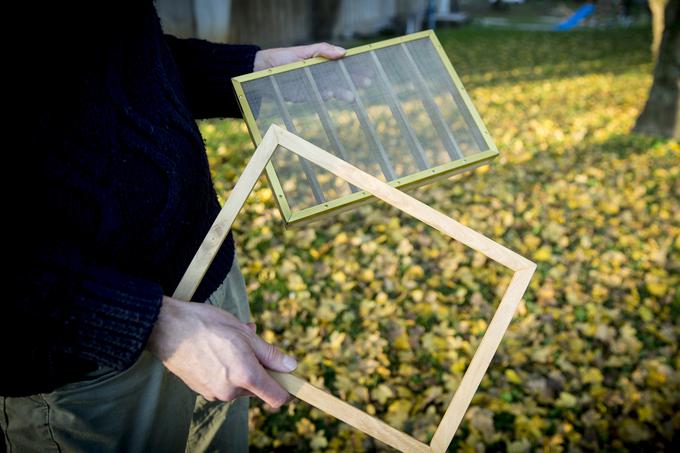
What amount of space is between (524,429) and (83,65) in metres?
2.51

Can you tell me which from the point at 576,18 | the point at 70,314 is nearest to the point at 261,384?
the point at 70,314

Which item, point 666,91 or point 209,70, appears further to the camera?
point 666,91

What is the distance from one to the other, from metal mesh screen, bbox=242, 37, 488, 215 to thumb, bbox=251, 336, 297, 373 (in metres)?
0.49

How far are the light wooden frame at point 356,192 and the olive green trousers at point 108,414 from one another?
347mm

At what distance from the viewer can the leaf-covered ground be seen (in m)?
2.50

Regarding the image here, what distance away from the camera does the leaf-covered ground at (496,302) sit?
8.21ft

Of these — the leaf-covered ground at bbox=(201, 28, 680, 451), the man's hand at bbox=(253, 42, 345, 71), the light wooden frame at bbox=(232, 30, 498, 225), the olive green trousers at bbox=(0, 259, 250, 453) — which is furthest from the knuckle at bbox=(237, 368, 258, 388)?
the leaf-covered ground at bbox=(201, 28, 680, 451)

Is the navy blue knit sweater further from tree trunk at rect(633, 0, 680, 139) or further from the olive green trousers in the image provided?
tree trunk at rect(633, 0, 680, 139)

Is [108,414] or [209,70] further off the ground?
[209,70]

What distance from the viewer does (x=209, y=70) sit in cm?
144

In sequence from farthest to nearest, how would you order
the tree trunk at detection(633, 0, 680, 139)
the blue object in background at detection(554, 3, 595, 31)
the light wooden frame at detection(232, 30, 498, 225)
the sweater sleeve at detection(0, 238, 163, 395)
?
the blue object in background at detection(554, 3, 595, 31), the tree trunk at detection(633, 0, 680, 139), the light wooden frame at detection(232, 30, 498, 225), the sweater sleeve at detection(0, 238, 163, 395)

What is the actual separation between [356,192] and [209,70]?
1.96 feet

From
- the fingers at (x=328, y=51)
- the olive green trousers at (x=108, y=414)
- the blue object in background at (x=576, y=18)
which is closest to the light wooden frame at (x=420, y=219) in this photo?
the olive green trousers at (x=108, y=414)

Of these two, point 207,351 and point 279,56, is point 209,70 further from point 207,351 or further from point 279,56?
point 207,351
